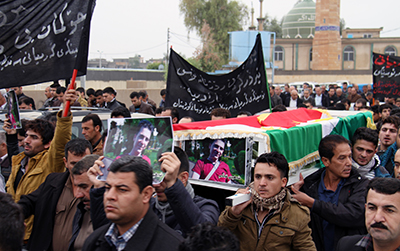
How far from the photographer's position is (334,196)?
356 cm

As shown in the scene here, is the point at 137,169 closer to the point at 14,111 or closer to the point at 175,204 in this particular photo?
the point at 175,204

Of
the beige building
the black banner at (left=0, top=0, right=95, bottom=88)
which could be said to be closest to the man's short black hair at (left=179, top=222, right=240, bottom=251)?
the black banner at (left=0, top=0, right=95, bottom=88)

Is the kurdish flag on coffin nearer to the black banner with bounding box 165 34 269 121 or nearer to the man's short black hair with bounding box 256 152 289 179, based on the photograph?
the man's short black hair with bounding box 256 152 289 179

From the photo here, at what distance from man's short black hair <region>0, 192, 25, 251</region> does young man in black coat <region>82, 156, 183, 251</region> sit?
15.2 inches

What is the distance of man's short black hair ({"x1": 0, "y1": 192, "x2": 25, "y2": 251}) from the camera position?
1.98 meters

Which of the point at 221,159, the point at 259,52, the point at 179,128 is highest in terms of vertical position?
the point at 259,52

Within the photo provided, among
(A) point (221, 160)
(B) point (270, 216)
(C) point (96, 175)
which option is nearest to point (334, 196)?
(B) point (270, 216)

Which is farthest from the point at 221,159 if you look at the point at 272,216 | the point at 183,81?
the point at 183,81

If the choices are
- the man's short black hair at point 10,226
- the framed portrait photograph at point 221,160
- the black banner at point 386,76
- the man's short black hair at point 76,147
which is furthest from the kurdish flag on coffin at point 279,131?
the black banner at point 386,76

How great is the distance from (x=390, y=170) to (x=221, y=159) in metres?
2.14

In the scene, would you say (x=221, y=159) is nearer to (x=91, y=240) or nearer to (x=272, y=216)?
(x=272, y=216)

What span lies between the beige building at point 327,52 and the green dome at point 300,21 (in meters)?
0.14

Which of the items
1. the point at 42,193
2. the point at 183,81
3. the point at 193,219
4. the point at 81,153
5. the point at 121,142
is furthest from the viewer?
the point at 183,81

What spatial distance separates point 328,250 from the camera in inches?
137
